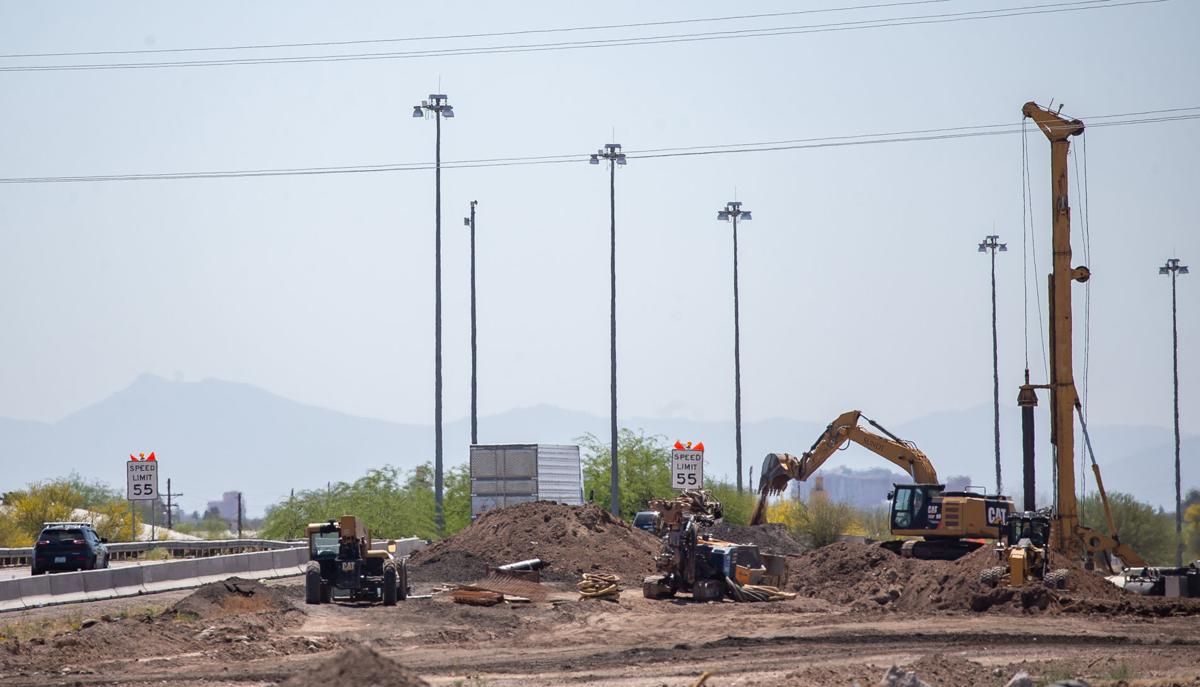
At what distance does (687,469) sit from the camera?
41.8 m

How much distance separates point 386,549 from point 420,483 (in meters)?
35.9

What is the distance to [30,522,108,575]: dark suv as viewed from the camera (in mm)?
40750

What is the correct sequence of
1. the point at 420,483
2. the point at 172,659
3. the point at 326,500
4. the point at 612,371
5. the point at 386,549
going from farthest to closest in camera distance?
the point at 420,483, the point at 326,500, the point at 612,371, the point at 386,549, the point at 172,659

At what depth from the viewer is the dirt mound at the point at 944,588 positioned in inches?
1171

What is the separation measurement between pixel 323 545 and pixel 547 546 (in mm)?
11247

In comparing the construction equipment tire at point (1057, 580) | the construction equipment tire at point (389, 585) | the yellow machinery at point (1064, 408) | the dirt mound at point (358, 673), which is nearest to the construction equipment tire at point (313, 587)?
the construction equipment tire at point (389, 585)

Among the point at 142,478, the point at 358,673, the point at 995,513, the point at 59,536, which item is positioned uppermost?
the point at 142,478

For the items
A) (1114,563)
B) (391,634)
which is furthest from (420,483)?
(391,634)

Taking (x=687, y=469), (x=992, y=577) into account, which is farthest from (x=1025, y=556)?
(x=687, y=469)

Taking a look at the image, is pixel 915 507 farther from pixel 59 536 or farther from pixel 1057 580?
pixel 59 536

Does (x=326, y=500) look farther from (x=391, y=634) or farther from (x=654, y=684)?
(x=654, y=684)

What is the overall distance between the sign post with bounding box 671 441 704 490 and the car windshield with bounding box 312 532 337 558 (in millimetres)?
11646

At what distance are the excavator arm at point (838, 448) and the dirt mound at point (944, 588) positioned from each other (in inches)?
204

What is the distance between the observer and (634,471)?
70.8 metres
